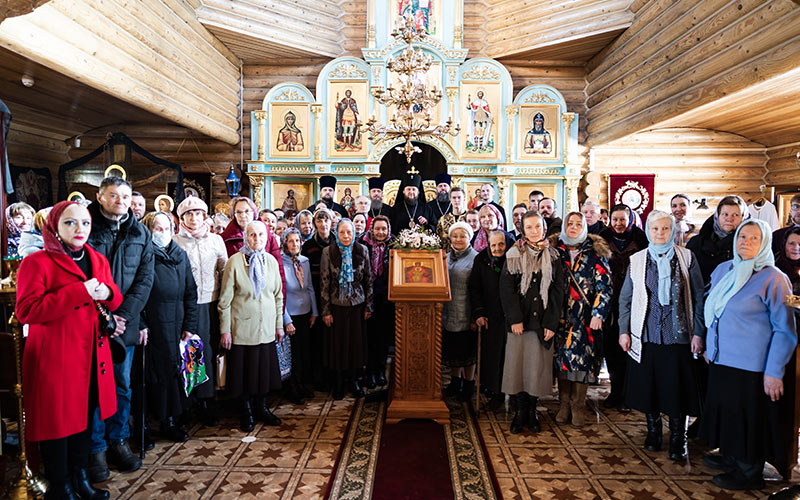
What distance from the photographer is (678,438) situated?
11.3 ft

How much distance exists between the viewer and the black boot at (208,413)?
4.04 meters

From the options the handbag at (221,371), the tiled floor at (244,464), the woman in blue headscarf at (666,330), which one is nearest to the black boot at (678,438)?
the woman in blue headscarf at (666,330)

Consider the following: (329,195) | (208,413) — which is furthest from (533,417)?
(329,195)

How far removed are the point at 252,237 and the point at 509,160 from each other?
23.4ft

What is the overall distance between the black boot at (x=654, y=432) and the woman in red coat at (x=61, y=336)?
3.79 m

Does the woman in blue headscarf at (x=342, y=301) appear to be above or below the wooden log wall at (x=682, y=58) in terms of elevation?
below

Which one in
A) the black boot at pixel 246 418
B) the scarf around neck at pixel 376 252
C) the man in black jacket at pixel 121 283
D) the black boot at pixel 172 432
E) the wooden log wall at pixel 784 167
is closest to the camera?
the man in black jacket at pixel 121 283

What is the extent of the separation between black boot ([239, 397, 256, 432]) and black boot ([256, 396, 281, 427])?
0.08m

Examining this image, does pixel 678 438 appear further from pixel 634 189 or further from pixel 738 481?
pixel 634 189

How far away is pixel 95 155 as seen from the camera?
7910 millimetres

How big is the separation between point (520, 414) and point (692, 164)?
8.81 m

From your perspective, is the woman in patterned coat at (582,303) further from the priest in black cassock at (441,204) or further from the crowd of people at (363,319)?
the priest in black cassock at (441,204)

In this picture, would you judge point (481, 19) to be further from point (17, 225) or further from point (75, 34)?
point (17, 225)

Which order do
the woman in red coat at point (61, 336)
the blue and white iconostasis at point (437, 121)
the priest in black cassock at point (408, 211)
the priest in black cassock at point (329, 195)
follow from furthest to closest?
1. the blue and white iconostasis at point (437, 121)
2. the priest in black cassock at point (329, 195)
3. the priest in black cassock at point (408, 211)
4. the woman in red coat at point (61, 336)
